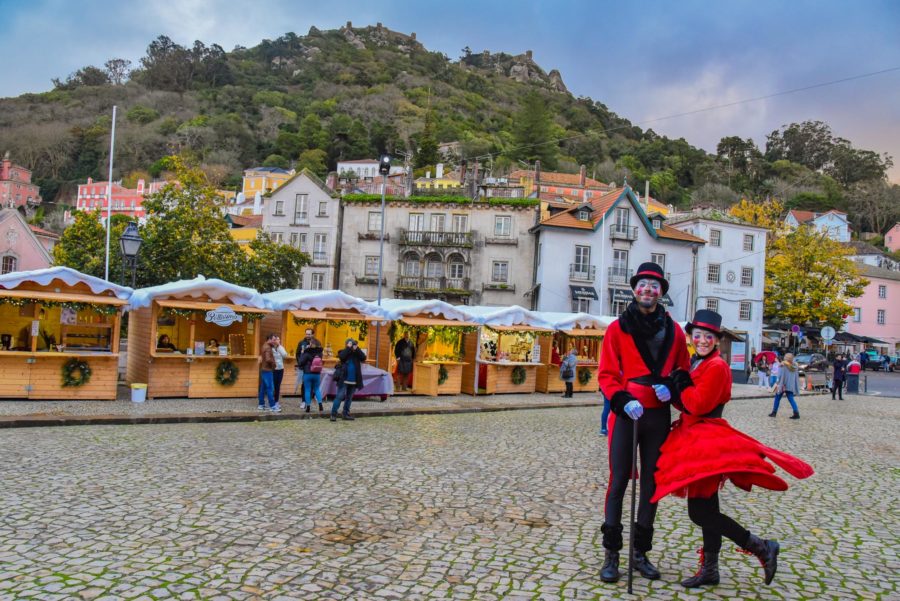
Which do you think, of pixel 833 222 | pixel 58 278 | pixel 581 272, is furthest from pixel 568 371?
pixel 833 222

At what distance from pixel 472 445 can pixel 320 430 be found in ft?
9.49

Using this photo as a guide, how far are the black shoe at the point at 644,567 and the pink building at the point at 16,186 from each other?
103583 mm

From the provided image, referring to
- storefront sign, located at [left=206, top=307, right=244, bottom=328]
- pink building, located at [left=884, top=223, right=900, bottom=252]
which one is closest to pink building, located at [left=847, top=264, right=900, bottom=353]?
pink building, located at [left=884, top=223, right=900, bottom=252]

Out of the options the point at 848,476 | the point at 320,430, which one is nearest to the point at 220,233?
the point at 320,430

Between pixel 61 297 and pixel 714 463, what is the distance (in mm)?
13971

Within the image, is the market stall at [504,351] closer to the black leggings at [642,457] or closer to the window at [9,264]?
the black leggings at [642,457]

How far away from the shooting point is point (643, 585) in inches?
179

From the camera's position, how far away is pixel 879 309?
63500 millimetres

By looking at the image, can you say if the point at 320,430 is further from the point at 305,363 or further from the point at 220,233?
the point at 220,233

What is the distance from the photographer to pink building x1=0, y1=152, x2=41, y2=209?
9225 centimetres

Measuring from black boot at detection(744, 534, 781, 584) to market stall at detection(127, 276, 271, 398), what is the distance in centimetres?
1348

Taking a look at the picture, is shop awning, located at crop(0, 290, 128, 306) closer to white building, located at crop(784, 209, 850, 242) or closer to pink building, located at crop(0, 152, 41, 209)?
white building, located at crop(784, 209, 850, 242)

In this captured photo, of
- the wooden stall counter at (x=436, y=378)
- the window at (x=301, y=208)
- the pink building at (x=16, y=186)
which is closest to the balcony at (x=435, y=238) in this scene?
the window at (x=301, y=208)

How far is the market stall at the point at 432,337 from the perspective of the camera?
1950 centimetres
